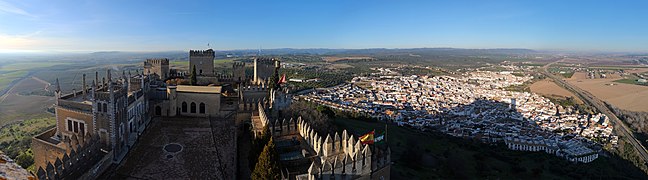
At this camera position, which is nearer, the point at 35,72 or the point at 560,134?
the point at 35,72

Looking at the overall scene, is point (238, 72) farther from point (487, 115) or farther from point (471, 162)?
point (487, 115)

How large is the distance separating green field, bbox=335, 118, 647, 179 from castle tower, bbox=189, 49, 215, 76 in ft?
47.1

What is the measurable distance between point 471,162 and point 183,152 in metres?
31.8

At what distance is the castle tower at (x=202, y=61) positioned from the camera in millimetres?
40438

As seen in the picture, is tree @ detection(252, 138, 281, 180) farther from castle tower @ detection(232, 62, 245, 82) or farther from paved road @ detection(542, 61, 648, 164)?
paved road @ detection(542, 61, 648, 164)

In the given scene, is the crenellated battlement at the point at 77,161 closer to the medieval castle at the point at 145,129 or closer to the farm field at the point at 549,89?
the medieval castle at the point at 145,129

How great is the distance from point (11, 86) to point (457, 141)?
152 ft

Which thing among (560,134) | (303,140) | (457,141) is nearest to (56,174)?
(303,140)

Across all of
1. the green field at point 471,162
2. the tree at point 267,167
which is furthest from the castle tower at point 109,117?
the green field at point 471,162

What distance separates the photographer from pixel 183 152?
20.1 metres

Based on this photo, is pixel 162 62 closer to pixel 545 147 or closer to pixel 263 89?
pixel 263 89

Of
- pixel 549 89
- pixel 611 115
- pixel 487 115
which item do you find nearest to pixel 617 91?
pixel 549 89

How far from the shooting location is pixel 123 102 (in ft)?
66.2

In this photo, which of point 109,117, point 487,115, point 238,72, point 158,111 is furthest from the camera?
point 487,115
